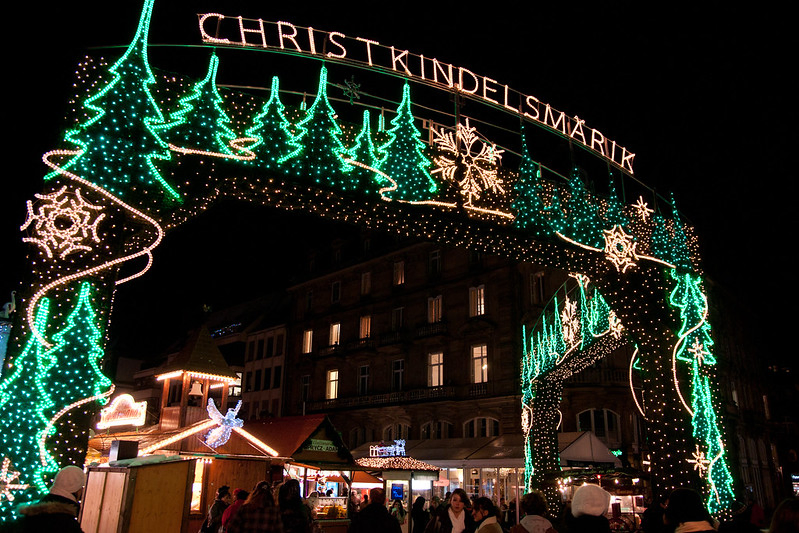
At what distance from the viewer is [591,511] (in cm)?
404

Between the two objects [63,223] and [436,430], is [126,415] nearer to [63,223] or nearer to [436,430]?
[63,223]

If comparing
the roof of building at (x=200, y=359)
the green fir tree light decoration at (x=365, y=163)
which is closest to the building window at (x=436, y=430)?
the roof of building at (x=200, y=359)

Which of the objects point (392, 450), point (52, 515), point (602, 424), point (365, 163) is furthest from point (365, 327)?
point (52, 515)

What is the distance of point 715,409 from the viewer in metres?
10.0

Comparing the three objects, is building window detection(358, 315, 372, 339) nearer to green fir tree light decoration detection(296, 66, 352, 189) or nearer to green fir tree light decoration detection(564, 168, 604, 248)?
green fir tree light decoration detection(564, 168, 604, 248)

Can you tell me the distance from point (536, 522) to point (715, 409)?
6.88 metres

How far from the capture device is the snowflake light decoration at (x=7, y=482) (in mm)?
5559

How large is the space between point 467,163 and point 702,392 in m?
5.54

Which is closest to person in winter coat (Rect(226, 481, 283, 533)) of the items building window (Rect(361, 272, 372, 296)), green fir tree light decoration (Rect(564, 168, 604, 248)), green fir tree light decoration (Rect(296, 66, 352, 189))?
green fir tree light decoration (Rect(296, 66, 352, 189))

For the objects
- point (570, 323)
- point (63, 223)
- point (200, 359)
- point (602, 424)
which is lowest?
point (602, 424)

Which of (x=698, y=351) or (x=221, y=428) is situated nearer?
(x=698, y=351)

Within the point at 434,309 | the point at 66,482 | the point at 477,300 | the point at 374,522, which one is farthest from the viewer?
the point at 434,309

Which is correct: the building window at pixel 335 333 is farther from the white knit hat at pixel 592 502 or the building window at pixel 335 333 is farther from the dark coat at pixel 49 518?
the white knit hat at pixel 592 502

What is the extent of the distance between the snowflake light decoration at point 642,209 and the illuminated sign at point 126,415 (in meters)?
12.3
